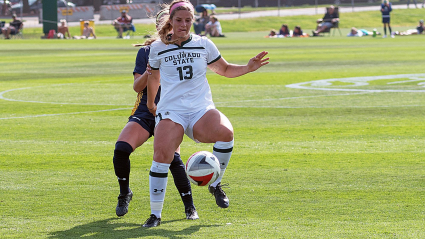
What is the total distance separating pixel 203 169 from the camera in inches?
243

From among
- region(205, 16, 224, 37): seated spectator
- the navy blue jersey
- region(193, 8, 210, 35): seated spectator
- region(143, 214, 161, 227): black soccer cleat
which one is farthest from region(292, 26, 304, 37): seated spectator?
region(143, 214, 161, 227): black soccer cleat

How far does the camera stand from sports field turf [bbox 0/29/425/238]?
5918 mm

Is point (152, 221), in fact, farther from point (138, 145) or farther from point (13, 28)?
point (13, 28)

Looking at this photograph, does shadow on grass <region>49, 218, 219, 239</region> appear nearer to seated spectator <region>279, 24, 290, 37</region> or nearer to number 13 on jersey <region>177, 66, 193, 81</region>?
number 13 on jersey <region>177, 66, 193, 81</region>

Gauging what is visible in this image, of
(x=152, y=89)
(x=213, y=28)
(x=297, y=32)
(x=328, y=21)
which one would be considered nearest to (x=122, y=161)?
(x=152, y=89)

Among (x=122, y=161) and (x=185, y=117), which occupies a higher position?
(x=185, y=117)

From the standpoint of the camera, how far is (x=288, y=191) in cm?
709

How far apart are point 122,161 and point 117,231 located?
0.92 meters

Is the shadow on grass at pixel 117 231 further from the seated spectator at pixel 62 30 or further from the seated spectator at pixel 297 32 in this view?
the seated spectator at pixel 297 32

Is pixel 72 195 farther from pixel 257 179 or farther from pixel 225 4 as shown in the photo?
pixel 225 4

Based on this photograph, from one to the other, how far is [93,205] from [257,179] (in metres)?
1.89

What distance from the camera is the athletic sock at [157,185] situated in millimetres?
5977

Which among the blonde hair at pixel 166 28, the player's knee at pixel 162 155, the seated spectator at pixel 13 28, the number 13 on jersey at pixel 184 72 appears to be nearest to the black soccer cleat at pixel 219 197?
the player's knee at pixel 162 155

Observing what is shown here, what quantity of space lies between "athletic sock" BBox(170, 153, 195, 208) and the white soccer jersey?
57 cm
